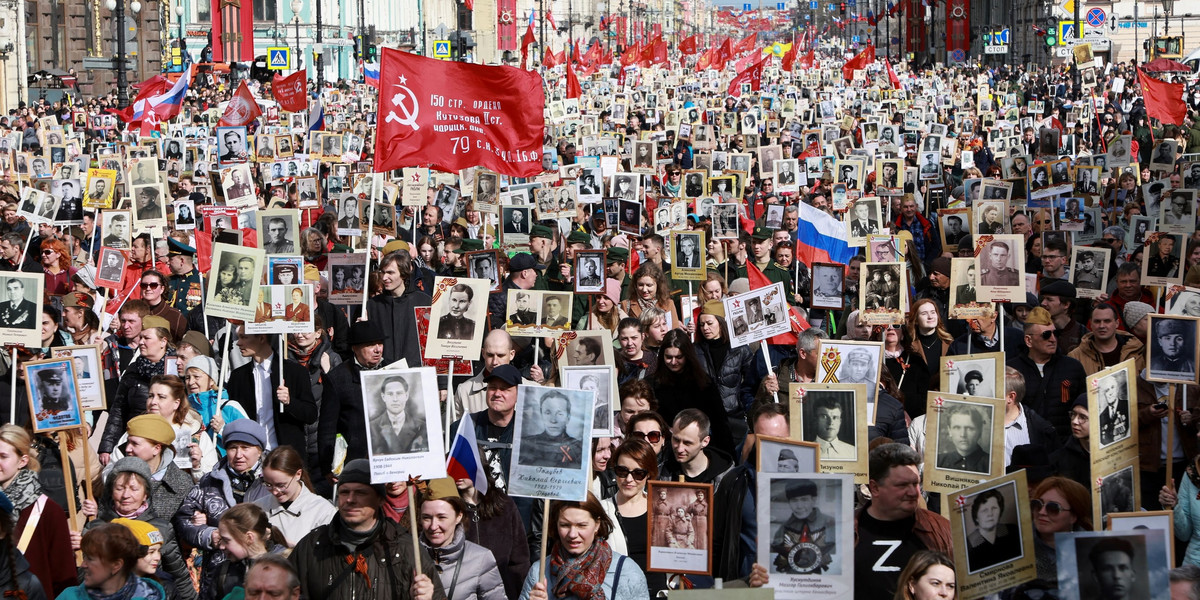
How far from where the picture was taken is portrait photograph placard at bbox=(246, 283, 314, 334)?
8.91 m

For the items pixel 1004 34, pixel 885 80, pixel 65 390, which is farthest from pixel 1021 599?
pixel 1004 34

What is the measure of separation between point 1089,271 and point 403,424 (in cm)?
661

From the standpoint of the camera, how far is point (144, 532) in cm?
579

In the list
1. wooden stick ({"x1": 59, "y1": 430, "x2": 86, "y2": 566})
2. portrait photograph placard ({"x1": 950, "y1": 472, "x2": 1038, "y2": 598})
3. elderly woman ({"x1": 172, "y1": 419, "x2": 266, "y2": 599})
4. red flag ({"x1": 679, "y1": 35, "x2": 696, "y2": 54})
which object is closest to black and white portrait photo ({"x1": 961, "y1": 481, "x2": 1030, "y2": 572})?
portrait photograph placard ({"x1": 950, "y1": 472, "x2": 1038, "y2": 598})

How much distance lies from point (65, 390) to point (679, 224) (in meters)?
8.69

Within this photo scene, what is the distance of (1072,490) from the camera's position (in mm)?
5586

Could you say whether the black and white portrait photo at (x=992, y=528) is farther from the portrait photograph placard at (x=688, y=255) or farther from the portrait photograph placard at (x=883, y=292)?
the portrait photograph placard at (x=688, y=255)

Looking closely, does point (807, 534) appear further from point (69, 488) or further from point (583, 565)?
point (69, 488)

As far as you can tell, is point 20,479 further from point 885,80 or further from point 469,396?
point 885,80

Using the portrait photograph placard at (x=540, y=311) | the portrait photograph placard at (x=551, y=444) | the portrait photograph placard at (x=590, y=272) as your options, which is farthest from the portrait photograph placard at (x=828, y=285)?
the portrait photograph placard at (x=551, y=444)

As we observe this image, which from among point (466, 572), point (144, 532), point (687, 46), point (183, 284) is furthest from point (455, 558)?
point (687, 46)

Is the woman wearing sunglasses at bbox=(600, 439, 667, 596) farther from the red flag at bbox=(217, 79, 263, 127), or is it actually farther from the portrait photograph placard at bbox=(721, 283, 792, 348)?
the red flag at bbox=(217, 79, 263, 127)

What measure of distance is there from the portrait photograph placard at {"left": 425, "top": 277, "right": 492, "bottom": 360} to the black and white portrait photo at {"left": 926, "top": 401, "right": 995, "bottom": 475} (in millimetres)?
3043

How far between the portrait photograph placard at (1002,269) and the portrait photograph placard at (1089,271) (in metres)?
1.35
